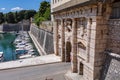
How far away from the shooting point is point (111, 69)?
1192 cm

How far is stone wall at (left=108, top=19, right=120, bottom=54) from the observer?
38.4ft

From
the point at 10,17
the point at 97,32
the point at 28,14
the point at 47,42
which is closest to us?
the point at 97,32

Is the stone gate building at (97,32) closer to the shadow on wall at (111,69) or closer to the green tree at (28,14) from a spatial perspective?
the shadow on wall at (111,69)

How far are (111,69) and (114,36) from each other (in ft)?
7.07

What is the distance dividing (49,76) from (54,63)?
4527mm

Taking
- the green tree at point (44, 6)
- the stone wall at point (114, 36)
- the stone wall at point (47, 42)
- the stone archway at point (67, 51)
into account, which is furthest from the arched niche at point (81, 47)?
the green tree at point (44, 6)

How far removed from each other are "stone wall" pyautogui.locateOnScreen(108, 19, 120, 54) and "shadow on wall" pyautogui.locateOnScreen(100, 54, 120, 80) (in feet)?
1.82

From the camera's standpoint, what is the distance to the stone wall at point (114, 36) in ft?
38.4

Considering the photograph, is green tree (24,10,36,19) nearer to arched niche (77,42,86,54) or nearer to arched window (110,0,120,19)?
arched niche (77,42,86,54)

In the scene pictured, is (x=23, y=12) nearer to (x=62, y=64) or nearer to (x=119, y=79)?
(x=62, y=64)

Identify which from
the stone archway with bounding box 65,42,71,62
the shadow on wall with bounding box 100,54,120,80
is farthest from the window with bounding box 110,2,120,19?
the stone archway with bounding box 65,42,71,62

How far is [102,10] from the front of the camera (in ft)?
41.1

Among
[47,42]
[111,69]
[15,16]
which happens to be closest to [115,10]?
[111,69]

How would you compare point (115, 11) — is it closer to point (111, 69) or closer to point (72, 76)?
point (111, 69)
